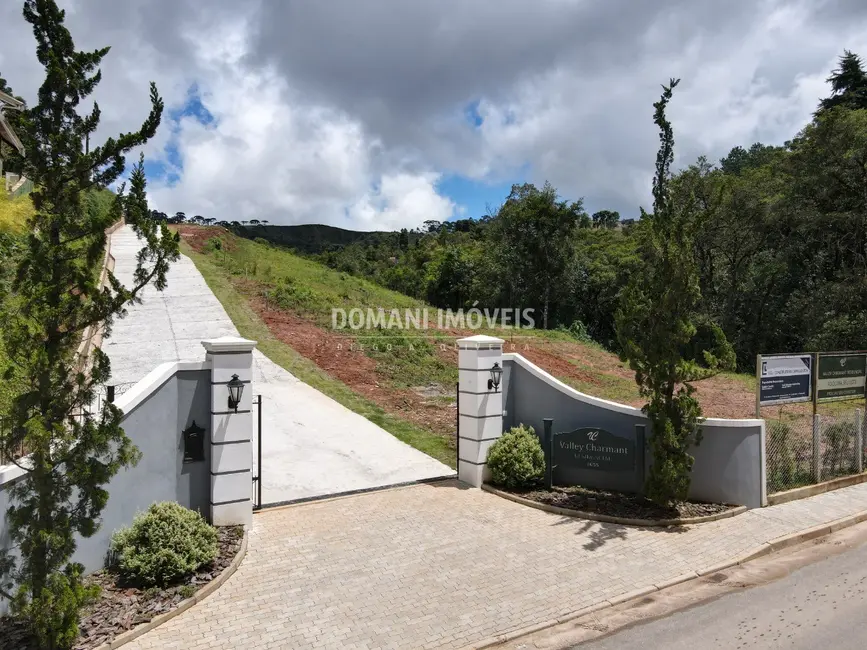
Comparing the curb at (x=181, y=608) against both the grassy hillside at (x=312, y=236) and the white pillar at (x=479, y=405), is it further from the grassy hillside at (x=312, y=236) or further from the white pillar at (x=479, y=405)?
the grassy hillside at (x=312, y=236)

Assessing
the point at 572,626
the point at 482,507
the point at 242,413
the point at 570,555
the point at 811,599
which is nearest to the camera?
the point at 572,626

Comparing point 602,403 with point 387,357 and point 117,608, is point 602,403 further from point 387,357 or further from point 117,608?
point 387,357

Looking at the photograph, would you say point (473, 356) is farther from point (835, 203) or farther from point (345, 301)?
point (835, 203)

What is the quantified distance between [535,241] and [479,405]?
27.9 meters

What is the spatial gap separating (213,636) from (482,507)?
4395 mm

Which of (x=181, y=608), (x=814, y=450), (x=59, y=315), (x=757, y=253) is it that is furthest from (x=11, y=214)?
(x=757, y=253)

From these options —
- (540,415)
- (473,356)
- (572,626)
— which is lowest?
(572,626)

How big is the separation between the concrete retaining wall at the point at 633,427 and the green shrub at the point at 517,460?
58 cm

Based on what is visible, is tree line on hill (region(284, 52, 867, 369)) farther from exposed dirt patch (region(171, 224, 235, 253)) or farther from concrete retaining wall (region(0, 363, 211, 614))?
exposed dirt patch (region(171, 224, 235, 253))

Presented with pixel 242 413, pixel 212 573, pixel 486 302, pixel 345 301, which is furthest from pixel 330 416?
pixel 486 302

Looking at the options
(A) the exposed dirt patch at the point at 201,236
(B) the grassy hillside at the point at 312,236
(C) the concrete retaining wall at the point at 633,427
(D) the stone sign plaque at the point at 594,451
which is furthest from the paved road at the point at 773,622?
(B) the grassy hillside at the point at 312,236

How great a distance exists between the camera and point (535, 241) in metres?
36.0

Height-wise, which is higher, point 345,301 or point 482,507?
point 345,301

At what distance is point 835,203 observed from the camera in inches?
1032
